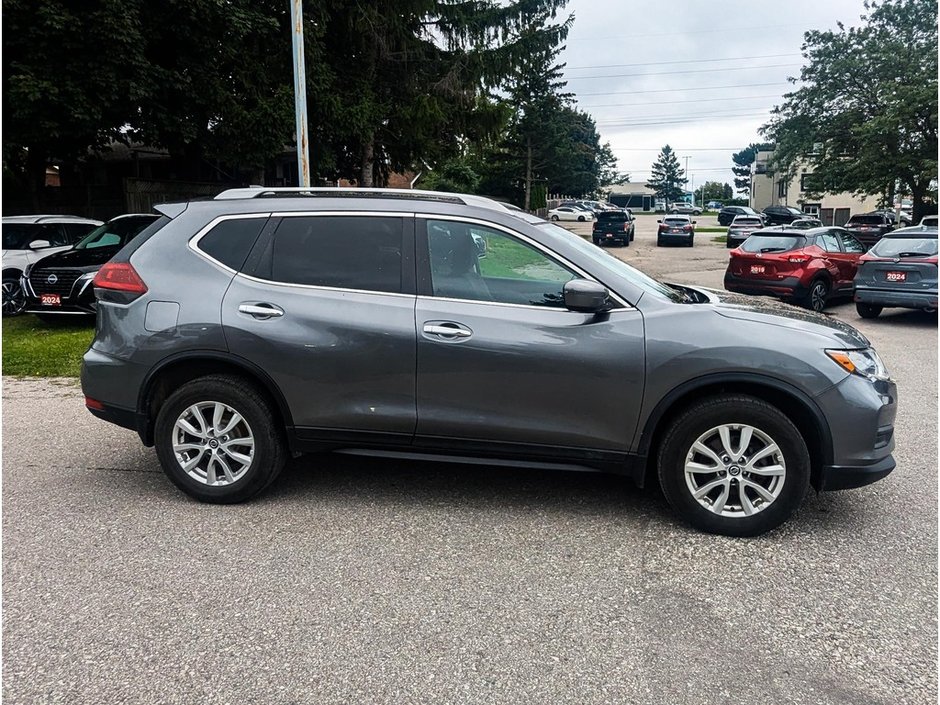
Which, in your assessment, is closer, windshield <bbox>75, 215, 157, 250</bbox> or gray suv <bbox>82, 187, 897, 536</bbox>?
gray suv <bbox>82, 187, 897, 536</bbox>

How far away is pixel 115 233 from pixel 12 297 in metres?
2.09

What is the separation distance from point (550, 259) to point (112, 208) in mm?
22827

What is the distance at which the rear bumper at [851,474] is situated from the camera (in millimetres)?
3924

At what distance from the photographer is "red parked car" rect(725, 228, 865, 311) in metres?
13.3

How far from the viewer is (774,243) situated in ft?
45.1

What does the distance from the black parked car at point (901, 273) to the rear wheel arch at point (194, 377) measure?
37.2ft

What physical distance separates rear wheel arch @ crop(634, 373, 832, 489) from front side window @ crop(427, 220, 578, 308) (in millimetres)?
824

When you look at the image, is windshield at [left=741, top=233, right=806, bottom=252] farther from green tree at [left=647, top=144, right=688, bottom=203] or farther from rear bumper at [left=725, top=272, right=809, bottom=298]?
green tree at [left=647, top=144, right=688, bottom=203]

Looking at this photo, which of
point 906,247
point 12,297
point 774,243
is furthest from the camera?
point 774,243

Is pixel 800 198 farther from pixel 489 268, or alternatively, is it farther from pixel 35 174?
pixel 489 268

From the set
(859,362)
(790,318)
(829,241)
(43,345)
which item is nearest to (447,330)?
(790,318)

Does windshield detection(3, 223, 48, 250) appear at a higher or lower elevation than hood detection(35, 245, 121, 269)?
higher

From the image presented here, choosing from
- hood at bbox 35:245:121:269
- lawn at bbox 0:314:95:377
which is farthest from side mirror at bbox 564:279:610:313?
hood at bbox 35:245:121:269

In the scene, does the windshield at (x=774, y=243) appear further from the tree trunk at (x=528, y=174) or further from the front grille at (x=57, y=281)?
the tree trunk at (x=528, y=174)
